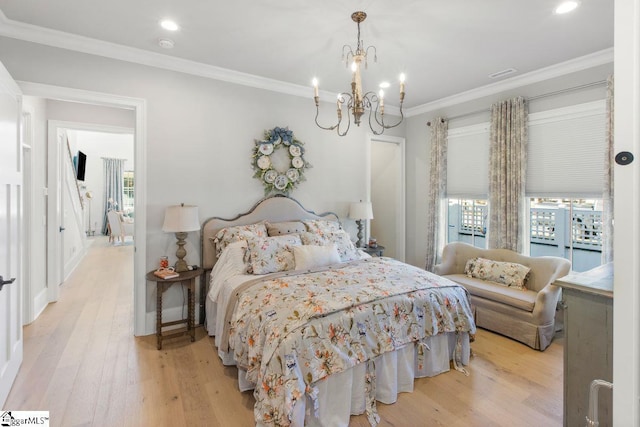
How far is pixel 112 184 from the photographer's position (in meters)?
10.4

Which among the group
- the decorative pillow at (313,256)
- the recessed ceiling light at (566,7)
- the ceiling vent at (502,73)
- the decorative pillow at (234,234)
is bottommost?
the decorative pillow at (313,256)

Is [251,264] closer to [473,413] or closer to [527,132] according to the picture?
[473,413]

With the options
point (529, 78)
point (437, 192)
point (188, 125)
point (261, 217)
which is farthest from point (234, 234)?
point (529, 78)

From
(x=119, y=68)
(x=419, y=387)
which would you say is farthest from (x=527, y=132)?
(x=119, y=68)

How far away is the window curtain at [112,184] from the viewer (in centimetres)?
1028

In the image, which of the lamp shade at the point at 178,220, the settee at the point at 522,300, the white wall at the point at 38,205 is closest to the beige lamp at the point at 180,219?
the lamp shade at the point at 178,220

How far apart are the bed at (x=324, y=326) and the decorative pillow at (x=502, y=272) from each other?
1.17 meters

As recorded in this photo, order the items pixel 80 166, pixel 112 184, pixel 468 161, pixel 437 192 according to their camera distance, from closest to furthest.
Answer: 1. pixel 468 161
2. pixel 437 192
3. pixel 80 166
4. pixel 112 184

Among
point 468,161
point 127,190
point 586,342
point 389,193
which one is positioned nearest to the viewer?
point 586,342

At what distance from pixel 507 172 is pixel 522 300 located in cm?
153

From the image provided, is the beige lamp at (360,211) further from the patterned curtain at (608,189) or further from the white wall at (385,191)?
the patterned curtain at (608,189)

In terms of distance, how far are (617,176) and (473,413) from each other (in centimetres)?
194

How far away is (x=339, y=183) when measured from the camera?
4539 millimetres

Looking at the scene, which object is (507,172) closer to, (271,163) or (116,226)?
(271,163)
